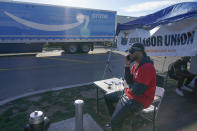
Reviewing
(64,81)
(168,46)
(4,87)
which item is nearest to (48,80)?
(64,81)

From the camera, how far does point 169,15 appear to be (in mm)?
3572

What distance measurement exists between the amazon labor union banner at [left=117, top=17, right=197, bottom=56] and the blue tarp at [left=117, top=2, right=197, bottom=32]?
0.19 meters

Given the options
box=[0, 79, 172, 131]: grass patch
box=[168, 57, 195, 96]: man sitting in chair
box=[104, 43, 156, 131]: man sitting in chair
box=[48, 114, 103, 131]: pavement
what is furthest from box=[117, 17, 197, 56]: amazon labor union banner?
box=[48, 114, 103, 131]: pavement

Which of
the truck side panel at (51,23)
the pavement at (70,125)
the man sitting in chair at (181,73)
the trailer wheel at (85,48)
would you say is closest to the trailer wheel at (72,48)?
the trailer wheel at (85,48)

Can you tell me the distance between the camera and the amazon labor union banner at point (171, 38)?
3.49 m

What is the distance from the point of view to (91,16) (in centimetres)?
1348

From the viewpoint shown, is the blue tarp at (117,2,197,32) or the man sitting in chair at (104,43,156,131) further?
the blue tarp at (117,2,197,32)

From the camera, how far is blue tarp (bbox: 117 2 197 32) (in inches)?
124

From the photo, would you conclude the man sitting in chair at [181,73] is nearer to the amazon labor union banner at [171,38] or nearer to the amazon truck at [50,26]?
the amazon labor union banner at [171,38]

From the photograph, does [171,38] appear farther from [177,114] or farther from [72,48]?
[72,48]

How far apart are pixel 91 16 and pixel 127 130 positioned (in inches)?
487

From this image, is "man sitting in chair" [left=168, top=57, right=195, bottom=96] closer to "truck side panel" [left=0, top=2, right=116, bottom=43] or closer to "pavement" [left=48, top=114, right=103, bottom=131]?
"pavement" [left=48, top=114, right=103, bottom=131]

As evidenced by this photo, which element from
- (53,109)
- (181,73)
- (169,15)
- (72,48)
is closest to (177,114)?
(181,73)

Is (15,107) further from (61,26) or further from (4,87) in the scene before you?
(61,26)
